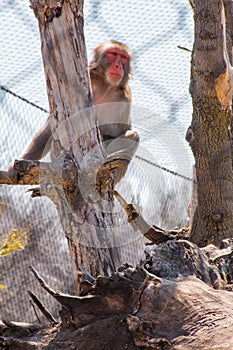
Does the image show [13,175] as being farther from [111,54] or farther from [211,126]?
[111,54]

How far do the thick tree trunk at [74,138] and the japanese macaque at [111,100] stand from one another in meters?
1.25

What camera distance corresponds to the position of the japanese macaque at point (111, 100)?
412 cm

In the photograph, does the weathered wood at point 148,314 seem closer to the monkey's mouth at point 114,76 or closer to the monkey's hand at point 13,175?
the monkey's hand at point 13,175

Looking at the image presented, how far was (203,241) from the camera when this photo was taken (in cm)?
295

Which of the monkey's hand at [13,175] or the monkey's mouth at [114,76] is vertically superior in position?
the monkey's mouth at [114,76]

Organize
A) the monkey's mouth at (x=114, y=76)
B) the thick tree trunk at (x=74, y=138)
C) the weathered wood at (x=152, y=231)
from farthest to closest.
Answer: the monkey's mouth at (x=114, y=76)
the weathered wood at (x=152, y=231)
the thick tree trunk at (x=74, y=138)

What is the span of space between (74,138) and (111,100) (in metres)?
1.99

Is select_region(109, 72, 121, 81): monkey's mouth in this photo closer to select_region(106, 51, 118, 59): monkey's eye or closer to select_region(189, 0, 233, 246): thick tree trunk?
select_region(106, 51, 118, 59): monkey's eye

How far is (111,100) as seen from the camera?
465 cm

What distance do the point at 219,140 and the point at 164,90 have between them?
2.65 meters

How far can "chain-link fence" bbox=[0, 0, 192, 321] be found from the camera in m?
4.67

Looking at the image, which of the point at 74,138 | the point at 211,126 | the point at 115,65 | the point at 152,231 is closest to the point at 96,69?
the point at 115,65

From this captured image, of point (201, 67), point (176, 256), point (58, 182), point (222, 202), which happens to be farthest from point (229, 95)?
point (176, 256)

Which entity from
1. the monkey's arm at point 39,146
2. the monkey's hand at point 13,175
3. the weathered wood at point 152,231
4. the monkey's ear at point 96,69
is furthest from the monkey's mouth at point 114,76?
the monkey's hand at point 13,175
